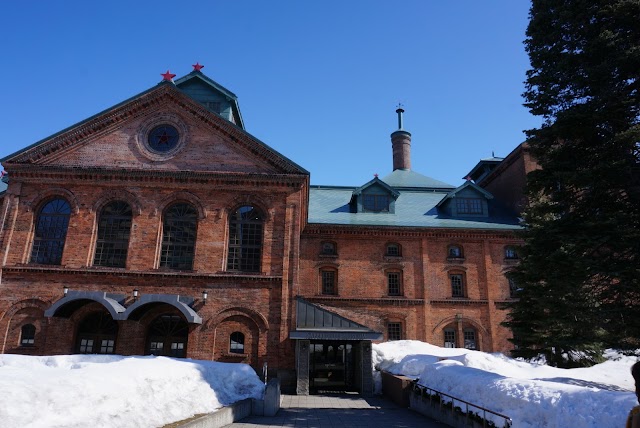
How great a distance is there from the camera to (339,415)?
13.2 metres

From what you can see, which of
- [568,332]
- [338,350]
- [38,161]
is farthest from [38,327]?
[568,332]

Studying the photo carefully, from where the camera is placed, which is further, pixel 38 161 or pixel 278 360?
pixel 38 161

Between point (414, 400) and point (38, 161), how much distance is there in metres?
18.9

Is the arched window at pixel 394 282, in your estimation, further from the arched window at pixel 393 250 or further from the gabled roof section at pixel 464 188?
the gabled roof section at pixel 464 188

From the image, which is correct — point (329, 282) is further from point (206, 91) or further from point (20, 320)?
point (20, 320)

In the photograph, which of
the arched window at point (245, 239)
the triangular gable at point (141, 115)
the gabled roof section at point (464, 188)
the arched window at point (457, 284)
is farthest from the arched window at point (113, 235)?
the gabled roof section at point (464, 188)

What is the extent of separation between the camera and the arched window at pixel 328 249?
25.4m

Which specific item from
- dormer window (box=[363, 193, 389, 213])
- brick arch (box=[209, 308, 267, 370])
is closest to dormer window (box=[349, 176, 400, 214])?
dormer window (box=[363, 193, 389, 213])

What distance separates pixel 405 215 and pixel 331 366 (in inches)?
433

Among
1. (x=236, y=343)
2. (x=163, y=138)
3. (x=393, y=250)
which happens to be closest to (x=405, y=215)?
(x=393, y=250)

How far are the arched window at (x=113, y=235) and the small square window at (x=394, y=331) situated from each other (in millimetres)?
14195

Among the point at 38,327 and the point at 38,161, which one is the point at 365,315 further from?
the point at 38,161

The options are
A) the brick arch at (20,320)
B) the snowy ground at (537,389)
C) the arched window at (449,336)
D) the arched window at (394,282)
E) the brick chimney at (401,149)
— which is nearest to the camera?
the snowy ground at (537,389)

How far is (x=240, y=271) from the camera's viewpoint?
19.2 meters
